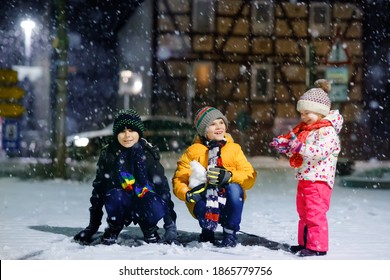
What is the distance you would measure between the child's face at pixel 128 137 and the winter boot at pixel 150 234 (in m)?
0.68

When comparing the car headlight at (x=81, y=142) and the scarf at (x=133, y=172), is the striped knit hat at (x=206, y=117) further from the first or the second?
the car headlight at (x=81, y=142)

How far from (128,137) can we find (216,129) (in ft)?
2.23

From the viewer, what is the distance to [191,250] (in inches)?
205

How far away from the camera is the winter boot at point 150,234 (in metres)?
5.45

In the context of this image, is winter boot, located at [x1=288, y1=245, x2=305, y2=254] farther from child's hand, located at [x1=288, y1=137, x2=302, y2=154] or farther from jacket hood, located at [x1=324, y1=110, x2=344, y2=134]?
jacket hood, located at [x1=324, y1=110, x2=344, y2=134]

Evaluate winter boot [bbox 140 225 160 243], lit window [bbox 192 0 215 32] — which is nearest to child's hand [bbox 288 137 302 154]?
winter boot [bbox 140 225 160 243]

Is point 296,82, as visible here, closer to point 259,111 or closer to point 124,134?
point 259,111

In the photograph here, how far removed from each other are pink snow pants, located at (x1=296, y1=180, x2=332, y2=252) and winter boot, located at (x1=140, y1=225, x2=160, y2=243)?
121cm

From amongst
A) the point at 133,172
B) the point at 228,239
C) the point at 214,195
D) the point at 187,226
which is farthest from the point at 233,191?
the point at 187,226

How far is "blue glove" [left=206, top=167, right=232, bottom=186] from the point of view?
5.11m

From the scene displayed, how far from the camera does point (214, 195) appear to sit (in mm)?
5207

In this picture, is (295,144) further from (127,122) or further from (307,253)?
(127,122)

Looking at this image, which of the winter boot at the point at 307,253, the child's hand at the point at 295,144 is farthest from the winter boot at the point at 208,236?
the child's hand at the point at 295,144

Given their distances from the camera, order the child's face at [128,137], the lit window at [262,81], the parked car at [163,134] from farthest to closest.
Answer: the lit window at [262,81]
the parked car at [163,134]
the child's face at [128,137]
